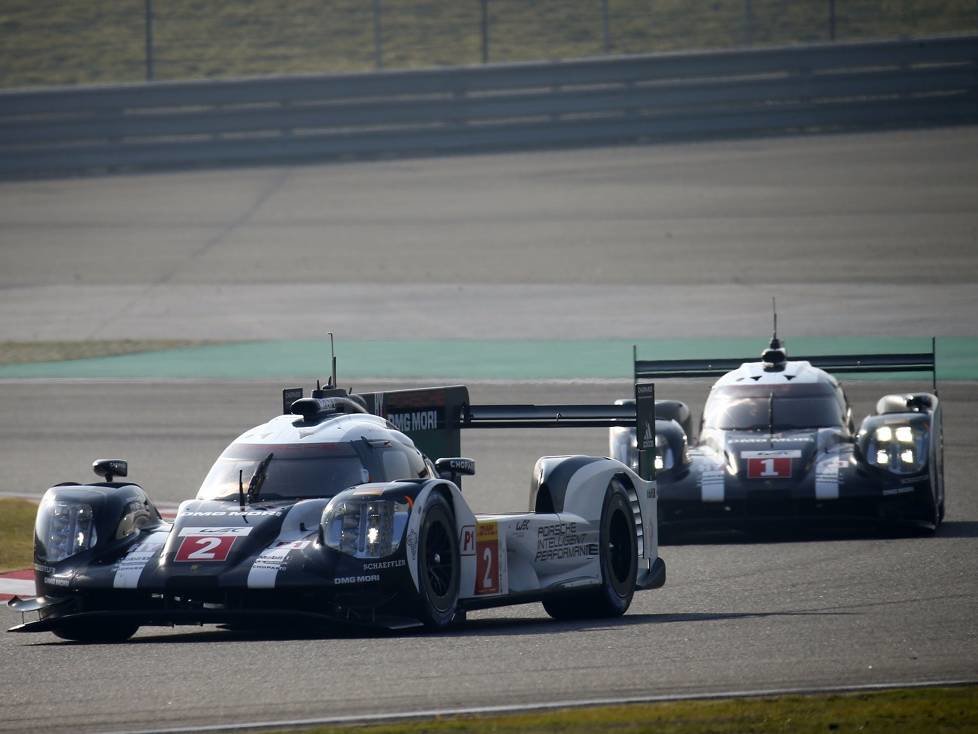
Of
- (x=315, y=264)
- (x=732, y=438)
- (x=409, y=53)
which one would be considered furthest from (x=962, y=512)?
(x=409, y=53)

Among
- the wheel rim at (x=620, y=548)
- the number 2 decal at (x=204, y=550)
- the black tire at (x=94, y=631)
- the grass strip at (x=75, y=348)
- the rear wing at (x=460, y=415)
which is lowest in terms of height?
the black tire at (x=94, y=631)

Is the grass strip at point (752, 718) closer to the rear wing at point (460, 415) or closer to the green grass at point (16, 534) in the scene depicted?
the rear wing at point (460, 415)

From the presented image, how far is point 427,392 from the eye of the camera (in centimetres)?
1246

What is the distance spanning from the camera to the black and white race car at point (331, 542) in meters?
9.55

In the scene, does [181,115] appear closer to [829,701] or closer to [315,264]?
[315,264]

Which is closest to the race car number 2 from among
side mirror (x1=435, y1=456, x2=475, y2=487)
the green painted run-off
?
side mirror (x1=435, y1=456, x2=475, y2=487)

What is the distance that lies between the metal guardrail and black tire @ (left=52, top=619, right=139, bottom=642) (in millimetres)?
27018

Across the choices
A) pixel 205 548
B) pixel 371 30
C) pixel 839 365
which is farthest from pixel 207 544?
pixel 371 30

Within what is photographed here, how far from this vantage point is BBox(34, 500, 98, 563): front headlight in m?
10.1

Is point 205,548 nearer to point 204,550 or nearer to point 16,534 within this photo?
point 204,550

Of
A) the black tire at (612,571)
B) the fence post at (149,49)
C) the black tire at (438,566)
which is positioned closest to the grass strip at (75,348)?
the fence post at (149,49)

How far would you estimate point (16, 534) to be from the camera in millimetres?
15344

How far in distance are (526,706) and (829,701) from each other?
1.20 metres

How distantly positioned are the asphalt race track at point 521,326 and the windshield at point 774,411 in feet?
4.16
